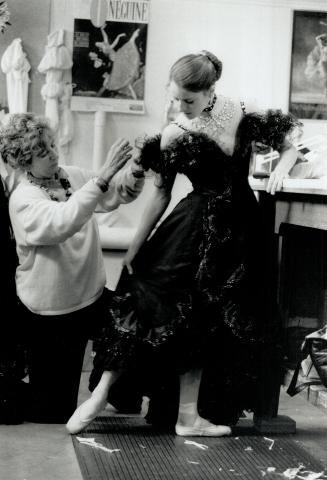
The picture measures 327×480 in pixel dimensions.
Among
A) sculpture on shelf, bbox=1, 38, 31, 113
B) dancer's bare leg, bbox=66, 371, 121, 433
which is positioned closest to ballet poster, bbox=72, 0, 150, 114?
sculpture on shelf, bbox=1, 38, 31, 113

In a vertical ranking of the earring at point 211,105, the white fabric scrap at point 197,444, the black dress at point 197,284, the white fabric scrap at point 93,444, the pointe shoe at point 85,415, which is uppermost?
the earring at point 211,105

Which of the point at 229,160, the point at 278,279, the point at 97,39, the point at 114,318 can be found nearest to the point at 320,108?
the point at 229,160

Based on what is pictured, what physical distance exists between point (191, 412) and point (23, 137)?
1.09m

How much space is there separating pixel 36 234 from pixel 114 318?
0.38 m

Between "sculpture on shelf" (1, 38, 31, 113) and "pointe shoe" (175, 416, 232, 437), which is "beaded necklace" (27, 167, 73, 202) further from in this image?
"pointe shoe" (175, 416, 232, 437)

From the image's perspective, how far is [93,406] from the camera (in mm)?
2373

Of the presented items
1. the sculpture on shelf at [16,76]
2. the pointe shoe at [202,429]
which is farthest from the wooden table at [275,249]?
the sculpture on shelf at [16,76]

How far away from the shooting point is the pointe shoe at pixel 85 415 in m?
2.38

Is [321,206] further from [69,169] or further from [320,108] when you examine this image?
[69,169]

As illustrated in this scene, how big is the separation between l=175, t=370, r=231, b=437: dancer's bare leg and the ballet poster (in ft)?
3.22

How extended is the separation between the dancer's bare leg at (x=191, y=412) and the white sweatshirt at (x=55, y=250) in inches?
17.4

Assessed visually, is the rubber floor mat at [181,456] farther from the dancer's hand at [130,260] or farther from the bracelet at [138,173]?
the bracelet at [138,173]

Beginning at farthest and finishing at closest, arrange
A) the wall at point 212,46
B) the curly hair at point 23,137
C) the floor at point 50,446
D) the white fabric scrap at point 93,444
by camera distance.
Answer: the wall at point 212,46
the curly hair at point 23,137
the white fabric scrap at point 93,444
the floor at point 50,446

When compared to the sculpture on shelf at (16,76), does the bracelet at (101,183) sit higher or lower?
lower
